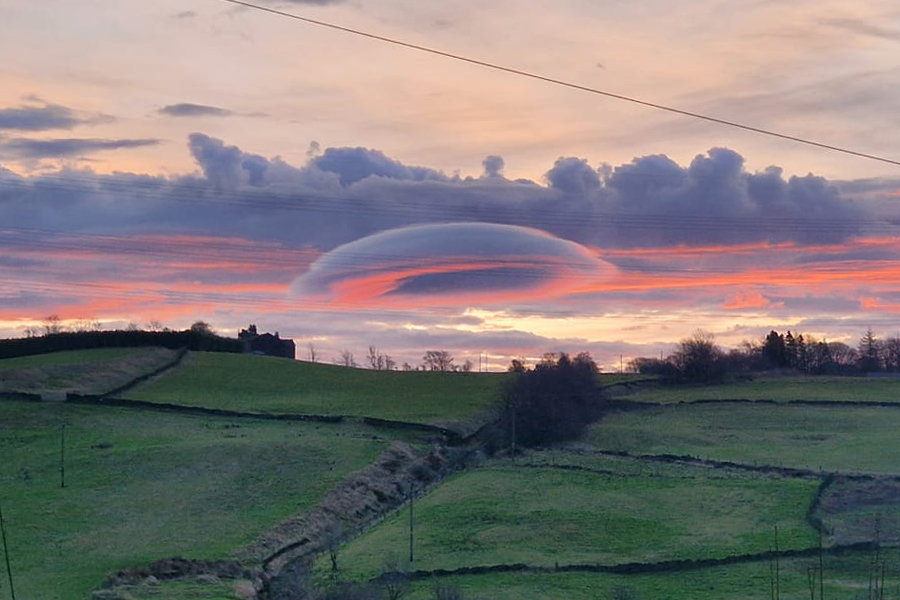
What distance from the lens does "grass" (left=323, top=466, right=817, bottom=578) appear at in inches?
2931

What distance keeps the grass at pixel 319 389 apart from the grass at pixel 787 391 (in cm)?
2208

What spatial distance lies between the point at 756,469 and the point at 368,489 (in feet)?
102

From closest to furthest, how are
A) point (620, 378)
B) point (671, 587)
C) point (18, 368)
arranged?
point (671, 587) < point (18, 368) < point (620, 378)

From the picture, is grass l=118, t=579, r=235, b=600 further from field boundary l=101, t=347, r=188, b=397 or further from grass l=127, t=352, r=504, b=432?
field boundary l=101, t=347, r=188, b=397

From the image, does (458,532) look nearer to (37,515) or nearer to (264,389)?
(37,515)

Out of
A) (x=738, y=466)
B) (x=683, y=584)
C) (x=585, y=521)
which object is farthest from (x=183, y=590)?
(x=738, y=466)

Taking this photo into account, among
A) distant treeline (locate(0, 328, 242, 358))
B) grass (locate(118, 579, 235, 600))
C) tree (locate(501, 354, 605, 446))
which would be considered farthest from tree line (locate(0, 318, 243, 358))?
grass (locate(118, 579, 235, 600))

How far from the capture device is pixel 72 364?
146m

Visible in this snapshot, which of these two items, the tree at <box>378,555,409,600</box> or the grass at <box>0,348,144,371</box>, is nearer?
the tree at <box>378,555,409,600</box>

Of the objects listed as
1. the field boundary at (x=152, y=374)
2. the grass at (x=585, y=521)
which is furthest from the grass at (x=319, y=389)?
the grass at (x=585, y=521)

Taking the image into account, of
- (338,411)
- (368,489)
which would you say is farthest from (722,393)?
(368,489)

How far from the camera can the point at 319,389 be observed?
14962 cm

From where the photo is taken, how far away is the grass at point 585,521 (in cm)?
7444

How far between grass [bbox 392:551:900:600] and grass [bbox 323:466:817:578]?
2.77 meters
